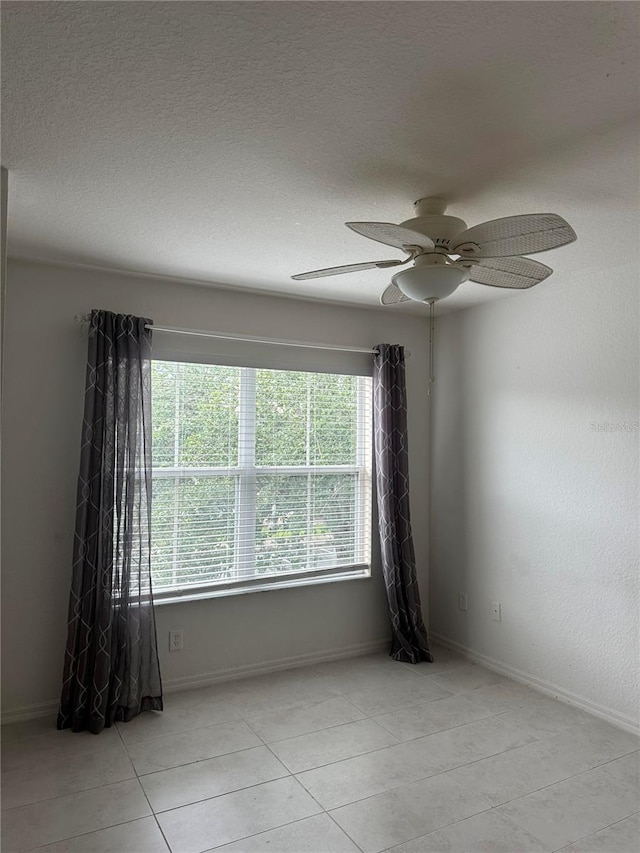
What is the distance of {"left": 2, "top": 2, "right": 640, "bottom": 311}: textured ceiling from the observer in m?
1.37

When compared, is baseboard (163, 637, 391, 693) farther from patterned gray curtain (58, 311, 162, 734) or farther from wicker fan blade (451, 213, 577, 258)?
wicker fan blade (451, 213, 577, 258)

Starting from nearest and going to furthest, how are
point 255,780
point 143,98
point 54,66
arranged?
point 54,66 → point 143,98 → point 255,780

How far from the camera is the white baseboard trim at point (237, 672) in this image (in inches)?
121

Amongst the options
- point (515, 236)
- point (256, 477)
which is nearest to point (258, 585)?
point (256, 477)

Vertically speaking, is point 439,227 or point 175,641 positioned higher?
point 439,227

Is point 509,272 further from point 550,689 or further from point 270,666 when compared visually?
point 270,666

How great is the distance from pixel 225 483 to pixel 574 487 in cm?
209

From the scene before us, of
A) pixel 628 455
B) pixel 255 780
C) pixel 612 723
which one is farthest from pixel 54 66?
pixel 612 723

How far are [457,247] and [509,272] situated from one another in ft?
1.04

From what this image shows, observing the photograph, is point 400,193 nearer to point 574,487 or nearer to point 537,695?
point 574,487

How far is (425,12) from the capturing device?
1321mm

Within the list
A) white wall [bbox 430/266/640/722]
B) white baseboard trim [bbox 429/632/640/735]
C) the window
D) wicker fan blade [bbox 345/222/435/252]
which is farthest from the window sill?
wicker fan blade [bbox 345/222/435/252]

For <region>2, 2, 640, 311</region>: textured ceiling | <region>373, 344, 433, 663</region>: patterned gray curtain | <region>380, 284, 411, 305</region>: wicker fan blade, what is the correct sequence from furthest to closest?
<region>373, 344, 433, 663</region>: patterned gray curtain < <region>380, 284, 411, 305</region>: wicker fan blade < <region>2, 2, 640, 311</region>: textured ceiling

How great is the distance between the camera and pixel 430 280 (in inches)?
85.3
